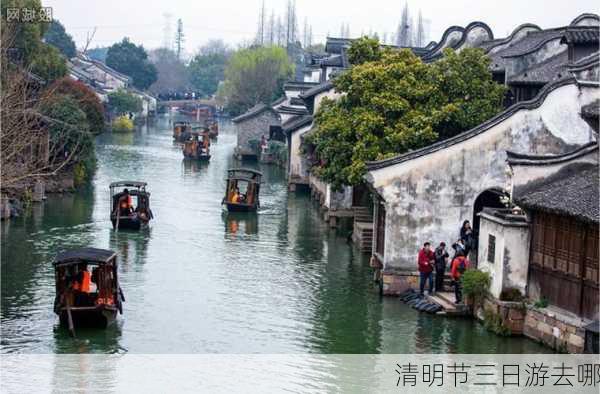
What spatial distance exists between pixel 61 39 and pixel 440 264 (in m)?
97.9

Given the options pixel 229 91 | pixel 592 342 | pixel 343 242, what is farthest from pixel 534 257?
pixel 229 91

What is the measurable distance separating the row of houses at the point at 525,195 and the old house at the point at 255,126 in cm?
3958

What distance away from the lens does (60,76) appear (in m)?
64.7

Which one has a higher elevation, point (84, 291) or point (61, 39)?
point (61, 39)

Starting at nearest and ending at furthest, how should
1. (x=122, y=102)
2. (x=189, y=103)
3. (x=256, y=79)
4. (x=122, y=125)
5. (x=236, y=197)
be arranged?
1. (x=236, y=197)
2. (x=122, y=125)
3. (x=256, y=79)
4. (x=122, y=102)
5. (x=189, y=103)

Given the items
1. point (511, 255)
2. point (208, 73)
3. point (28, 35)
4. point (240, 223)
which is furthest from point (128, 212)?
point (208, 73)

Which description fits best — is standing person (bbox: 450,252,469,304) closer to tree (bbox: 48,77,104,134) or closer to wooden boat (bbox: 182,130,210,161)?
tree (bbox: 48,77,104,134)

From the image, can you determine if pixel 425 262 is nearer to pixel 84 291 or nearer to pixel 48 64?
pixel 84 291

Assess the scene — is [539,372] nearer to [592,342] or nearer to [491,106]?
[592,342]

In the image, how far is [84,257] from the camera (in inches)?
1102

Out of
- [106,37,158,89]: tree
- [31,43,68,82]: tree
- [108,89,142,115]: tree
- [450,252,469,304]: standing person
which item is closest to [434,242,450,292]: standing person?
[450,252,469,304]: standing person

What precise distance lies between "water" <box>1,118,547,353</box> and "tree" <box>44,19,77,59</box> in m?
70.1

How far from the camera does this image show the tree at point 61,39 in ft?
401

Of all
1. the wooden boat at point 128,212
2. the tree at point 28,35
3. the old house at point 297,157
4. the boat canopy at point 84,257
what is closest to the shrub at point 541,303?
the boat canopy at point 84,257
